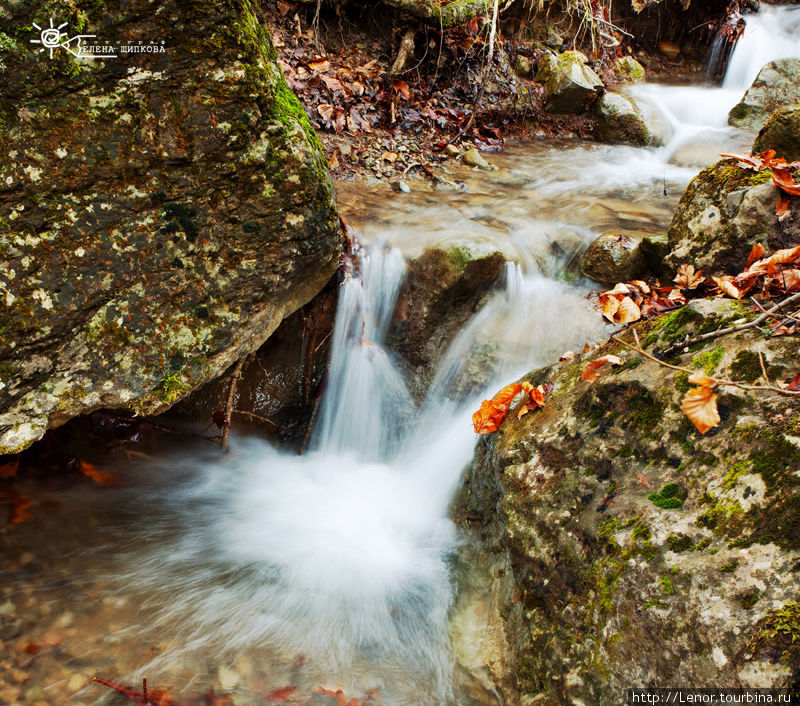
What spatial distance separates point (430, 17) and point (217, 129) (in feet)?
19.5

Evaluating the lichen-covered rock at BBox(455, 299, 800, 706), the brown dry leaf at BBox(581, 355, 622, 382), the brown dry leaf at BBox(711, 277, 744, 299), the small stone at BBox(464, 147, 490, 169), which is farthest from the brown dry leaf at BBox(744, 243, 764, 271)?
the small stone at BBox(464, 147, 490, 169)

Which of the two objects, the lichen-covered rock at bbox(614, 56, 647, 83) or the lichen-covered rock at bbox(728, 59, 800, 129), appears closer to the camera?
the lichen-covered rock at bbox(728, 59, 800, 129)

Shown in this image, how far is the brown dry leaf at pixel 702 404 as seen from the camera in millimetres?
1921

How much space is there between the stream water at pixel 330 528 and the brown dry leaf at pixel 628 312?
100 cm

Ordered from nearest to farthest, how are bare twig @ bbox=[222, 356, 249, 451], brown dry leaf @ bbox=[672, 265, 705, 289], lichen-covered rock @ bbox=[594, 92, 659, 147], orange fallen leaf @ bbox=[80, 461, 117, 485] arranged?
1. brown dry leaf @ bbox=[672, 265, 705, 289]
2. orange fallen leaf @ bbox=[80, 461, 117, 485]
3. bare twig @ bbox=[222, 356, 249, 451]
4. lichen-covered rock @ bbox=[594, 92, 659, 147]

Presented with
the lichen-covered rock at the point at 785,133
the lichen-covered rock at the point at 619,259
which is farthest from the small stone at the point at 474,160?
the lichen-covered rock at the point at 785,133

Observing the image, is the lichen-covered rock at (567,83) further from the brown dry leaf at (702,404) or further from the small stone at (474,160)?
the brown dry leaf at (702,404)

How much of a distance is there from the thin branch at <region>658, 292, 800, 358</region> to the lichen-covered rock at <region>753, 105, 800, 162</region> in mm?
2283

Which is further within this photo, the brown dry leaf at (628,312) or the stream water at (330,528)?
the brown dry leaf at (628,312)

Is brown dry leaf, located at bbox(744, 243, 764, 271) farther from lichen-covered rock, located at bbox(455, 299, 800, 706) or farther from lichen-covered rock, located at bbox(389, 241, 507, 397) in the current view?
lichen-covered rock, located at bbox(389, 241, 507, 397)

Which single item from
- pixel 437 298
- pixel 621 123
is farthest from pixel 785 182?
pixel 621 123

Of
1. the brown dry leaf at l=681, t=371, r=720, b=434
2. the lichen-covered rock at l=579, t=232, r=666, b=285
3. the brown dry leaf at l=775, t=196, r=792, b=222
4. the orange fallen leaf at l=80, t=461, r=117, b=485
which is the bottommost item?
the orange fallen leaf at l=80, t=461, r=117, b=485

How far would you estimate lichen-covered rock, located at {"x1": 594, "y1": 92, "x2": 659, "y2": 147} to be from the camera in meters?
8.31

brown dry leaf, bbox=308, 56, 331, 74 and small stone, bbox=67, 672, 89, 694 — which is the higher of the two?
brown dry leaf, bbox=308, 56, 331, 74
